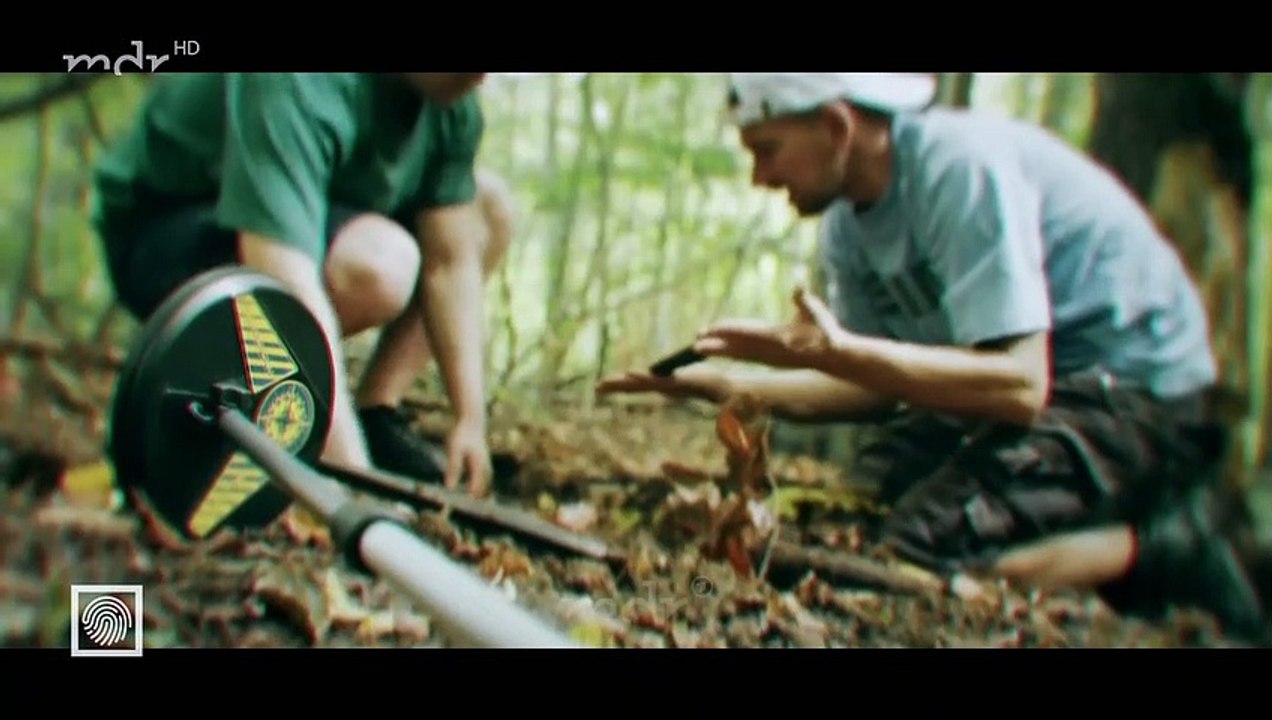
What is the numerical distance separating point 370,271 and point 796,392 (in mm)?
813

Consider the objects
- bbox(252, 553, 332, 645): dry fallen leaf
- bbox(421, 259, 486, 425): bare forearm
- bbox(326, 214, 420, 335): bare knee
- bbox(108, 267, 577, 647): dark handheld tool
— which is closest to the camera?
bbox(108, 267, 577, 647): dark handheld tool

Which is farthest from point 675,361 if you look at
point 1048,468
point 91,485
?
point 91,485

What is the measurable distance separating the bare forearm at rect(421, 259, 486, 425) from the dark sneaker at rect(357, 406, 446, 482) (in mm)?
90

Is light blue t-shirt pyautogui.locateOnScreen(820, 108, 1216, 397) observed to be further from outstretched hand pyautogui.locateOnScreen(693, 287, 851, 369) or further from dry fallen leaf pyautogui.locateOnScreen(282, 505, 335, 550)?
dry fallen leaf pyautogui.locateOnScreen(282, 505, 335, 550)

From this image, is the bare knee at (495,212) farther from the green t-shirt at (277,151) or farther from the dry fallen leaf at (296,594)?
the dry fallen leaf at (296,594)

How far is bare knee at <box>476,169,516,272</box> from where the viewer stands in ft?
6.68

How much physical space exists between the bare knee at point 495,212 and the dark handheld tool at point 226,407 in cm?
40

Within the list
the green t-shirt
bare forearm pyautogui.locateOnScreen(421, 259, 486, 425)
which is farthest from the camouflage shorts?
the green t-shirt

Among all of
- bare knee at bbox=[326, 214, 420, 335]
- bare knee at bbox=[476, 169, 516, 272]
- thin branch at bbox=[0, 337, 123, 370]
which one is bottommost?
thin branch at bbox=[0, 337, 123, 370]

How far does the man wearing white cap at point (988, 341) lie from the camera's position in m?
1.96

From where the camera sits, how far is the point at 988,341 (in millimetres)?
1951

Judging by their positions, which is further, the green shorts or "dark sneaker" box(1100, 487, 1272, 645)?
"dark sneaker" box(1100, 487, 1272, 645)

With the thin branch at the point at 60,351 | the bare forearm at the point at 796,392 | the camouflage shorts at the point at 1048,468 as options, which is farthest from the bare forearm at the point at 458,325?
the camouflage shorts at the point at 1048,468
